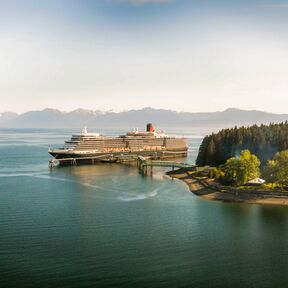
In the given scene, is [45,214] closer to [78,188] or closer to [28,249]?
[28,249]

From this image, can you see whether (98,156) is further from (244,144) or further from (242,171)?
(242,171)

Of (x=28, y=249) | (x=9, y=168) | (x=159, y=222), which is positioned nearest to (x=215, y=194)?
(x=159, y=222)

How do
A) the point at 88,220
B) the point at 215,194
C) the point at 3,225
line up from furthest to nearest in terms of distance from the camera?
the point at 215,194, the point at 88,220, the point at 3,225

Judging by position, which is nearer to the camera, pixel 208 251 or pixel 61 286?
pixel 61 286

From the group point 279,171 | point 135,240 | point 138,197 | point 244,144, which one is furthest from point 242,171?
point 135,240

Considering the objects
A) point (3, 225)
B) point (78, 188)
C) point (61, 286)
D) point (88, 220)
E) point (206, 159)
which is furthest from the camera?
point (206, 159)

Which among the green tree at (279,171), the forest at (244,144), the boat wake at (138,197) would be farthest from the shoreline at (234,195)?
the forest at (244,144)
